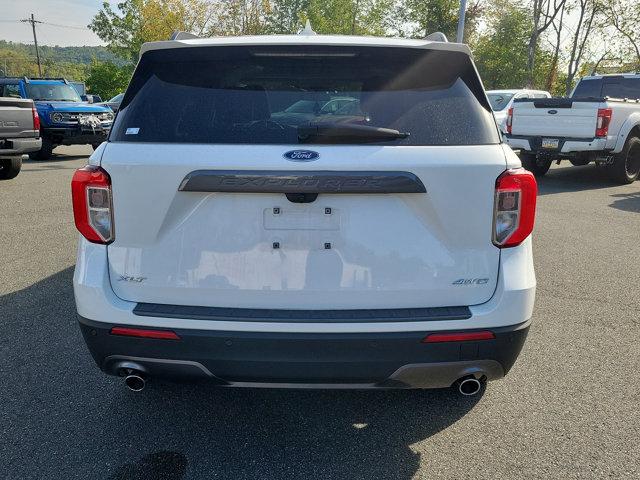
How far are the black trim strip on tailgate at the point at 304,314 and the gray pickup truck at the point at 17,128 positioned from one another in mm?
9321

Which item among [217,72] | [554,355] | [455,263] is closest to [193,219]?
[217,72]

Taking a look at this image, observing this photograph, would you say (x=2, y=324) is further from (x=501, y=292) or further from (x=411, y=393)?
(x=501, y=292)

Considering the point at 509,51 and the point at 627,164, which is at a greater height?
the point at 509,51

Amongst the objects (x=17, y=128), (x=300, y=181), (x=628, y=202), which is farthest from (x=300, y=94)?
(x=17, y=128)

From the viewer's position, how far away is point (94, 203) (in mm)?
2186

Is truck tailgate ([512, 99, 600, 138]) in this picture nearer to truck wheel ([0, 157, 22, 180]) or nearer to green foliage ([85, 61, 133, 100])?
truck wheel ([0, 157, 22, 180])

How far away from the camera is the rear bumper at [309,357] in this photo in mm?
2109

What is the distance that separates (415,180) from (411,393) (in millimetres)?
1512

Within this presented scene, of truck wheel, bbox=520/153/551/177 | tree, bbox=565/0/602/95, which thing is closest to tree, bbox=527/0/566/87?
tree, bbox=565/0/602/95

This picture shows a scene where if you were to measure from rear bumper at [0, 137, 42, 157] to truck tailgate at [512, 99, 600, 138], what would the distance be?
960 centimetres

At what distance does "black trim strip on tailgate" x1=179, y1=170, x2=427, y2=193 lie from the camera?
2045mm

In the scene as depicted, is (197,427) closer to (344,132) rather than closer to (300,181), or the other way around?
(300,181)

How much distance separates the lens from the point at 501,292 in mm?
2182

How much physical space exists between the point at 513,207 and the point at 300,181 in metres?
0.88
